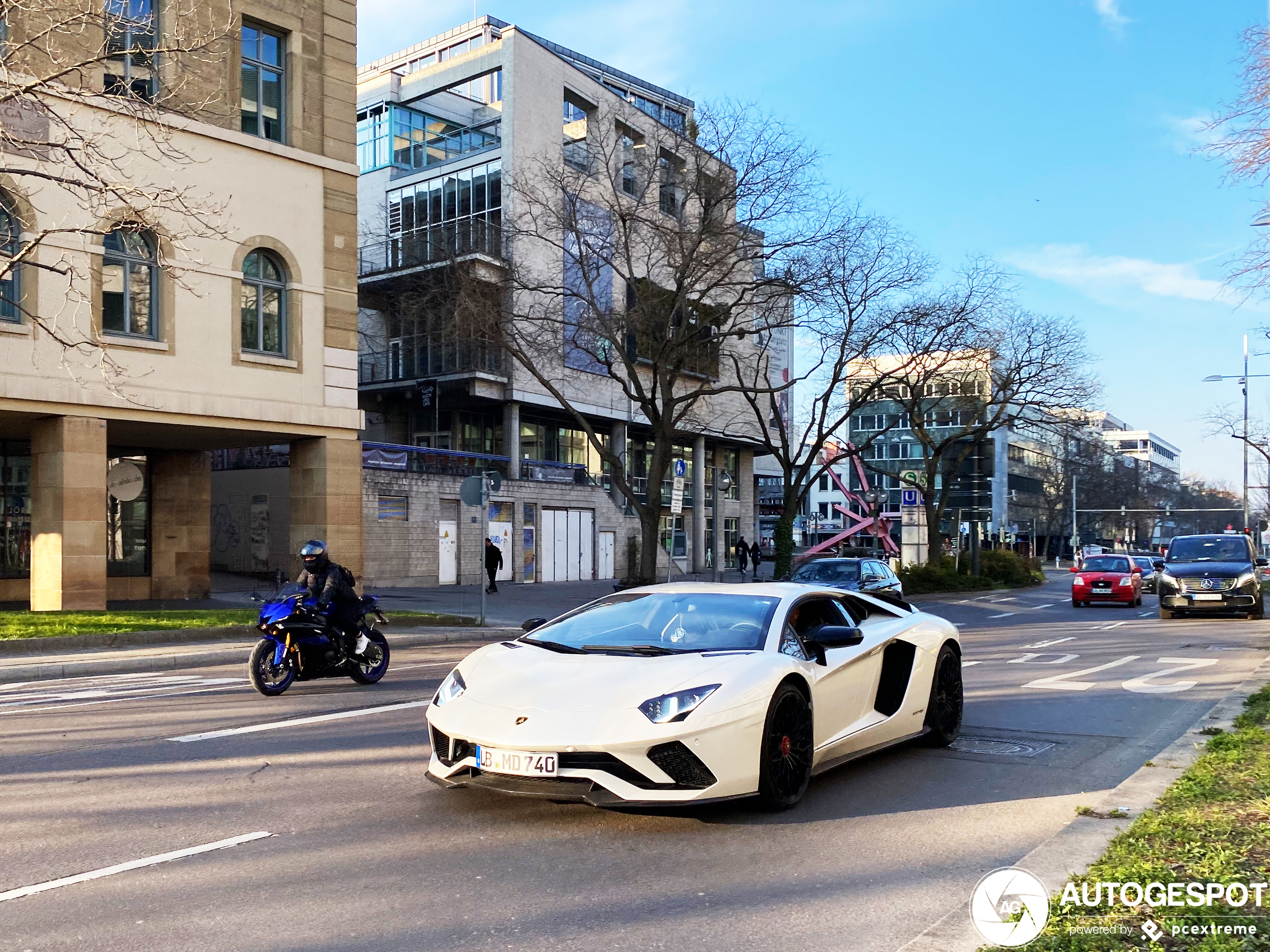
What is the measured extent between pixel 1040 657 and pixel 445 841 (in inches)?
491

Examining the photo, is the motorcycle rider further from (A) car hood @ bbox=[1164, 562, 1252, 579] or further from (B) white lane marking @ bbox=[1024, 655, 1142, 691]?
(A) car hood @ bbox=[1164, 562, 1252, 579]

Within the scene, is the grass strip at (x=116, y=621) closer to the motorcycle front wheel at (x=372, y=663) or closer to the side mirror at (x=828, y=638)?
the motorcycle front wheel at (x=372, y=663)

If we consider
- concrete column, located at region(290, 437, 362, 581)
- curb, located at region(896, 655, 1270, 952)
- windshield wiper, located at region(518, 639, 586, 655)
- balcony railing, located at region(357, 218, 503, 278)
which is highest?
balcony railing, located at region(357, 218, 503, 278)

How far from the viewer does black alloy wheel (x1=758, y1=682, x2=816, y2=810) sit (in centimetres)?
602

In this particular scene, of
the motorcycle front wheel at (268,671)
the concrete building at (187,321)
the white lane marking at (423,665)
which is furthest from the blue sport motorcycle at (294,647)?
the concrete building at (187,321)

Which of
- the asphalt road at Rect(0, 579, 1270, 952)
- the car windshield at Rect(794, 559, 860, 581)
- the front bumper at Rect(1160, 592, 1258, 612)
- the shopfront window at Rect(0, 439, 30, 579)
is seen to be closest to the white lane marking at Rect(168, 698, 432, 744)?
the asphalt road at Rect(0, 579, 1270, 952)

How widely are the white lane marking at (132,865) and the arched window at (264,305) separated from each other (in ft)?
62.7

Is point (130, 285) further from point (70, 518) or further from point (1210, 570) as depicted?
point (1210, 570)

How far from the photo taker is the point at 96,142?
1980cm

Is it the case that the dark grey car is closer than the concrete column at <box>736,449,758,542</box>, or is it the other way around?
the dark grey car

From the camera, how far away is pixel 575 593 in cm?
3541

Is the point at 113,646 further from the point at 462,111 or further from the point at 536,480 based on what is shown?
the point at 462,111

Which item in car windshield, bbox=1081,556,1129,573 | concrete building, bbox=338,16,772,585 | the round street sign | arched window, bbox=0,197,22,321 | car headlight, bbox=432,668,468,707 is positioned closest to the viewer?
car headlight, bbox=432,668,468,707

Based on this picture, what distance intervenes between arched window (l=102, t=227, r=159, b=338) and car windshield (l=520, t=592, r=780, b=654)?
17.1 metres
